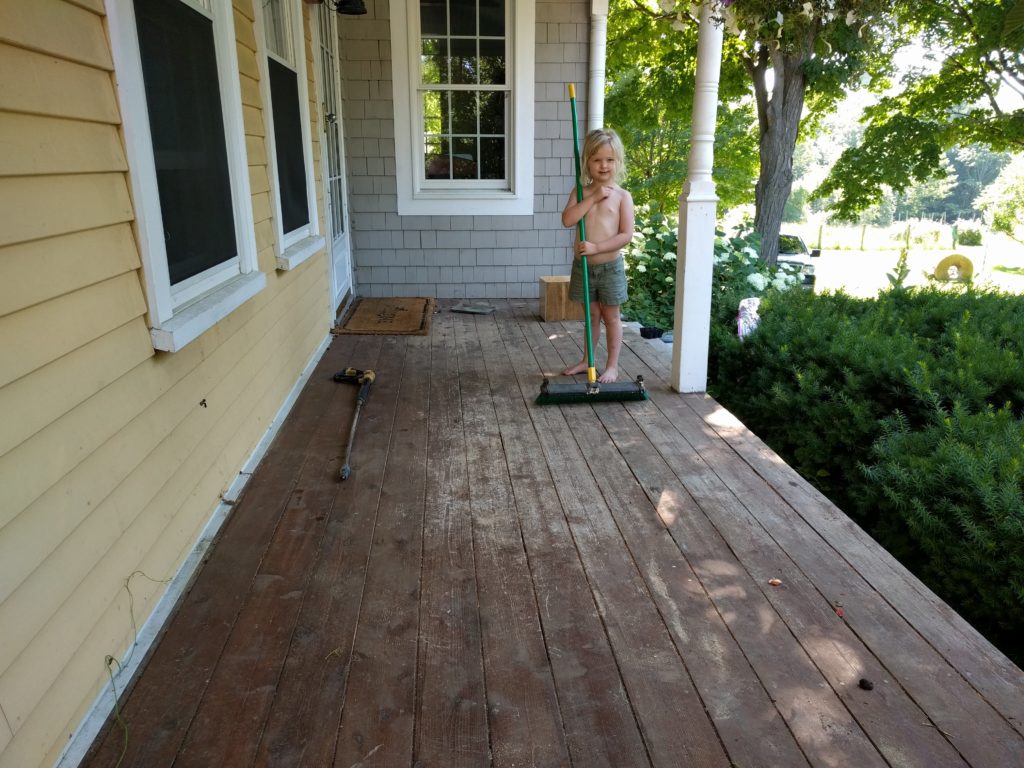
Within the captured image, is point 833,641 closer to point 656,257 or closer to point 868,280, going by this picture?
point 656,257

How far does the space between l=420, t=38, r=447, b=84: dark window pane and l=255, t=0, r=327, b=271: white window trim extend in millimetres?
1980

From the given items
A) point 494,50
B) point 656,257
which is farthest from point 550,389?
point 494,50

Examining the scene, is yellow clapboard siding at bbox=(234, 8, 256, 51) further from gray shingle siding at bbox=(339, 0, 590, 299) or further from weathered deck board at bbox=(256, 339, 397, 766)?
gray shingle siding at bbox=(339, 0, 590, 299)

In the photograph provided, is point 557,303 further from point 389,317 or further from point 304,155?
point 304,155

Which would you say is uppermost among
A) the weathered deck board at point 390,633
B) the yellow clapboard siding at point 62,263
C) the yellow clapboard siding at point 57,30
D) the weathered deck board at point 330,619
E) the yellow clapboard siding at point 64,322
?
the yellow clapboard siding at point 57,30

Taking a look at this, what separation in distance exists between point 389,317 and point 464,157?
173 centimetres

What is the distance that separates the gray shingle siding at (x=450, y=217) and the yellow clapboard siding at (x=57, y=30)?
4779mm

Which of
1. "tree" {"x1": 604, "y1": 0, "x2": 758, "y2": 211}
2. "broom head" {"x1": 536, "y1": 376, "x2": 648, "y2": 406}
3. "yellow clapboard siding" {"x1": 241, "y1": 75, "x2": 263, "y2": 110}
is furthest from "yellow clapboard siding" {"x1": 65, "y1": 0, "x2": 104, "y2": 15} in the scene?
"tree" {"x1": 604, "y1": 0, "x2": 758, "y2": 211}

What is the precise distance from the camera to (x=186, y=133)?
2312 mm

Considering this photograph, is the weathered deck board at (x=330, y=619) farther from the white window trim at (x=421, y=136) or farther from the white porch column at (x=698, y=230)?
the white window trim at (x=421, y=136)

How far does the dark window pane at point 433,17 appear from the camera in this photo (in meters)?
6.14

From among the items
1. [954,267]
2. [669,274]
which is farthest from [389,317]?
[954,267]

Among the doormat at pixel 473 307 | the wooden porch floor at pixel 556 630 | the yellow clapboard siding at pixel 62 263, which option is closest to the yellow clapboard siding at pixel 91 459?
the yellow clapboard siding at pixel 62 263

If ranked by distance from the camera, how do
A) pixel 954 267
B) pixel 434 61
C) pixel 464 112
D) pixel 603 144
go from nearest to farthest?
pixel 603 144
pixel 434 61
pixel 464 112
pixel 954 267
